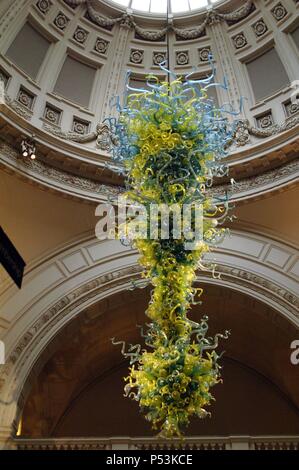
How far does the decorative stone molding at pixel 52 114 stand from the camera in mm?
11477

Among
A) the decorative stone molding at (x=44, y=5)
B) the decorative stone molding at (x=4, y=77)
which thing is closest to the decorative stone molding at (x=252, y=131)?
the decorative stone molding at (x=4, y=77)

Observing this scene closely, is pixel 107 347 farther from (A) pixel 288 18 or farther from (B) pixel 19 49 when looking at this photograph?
(A) pixel 288 18

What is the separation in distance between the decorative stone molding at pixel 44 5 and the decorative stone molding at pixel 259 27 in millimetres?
4970

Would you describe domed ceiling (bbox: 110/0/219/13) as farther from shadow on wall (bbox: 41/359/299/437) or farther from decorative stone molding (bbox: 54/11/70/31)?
shadow on wall (bbox: 41/359/299/437)

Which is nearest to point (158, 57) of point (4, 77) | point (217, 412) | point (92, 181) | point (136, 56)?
point (136, 56)

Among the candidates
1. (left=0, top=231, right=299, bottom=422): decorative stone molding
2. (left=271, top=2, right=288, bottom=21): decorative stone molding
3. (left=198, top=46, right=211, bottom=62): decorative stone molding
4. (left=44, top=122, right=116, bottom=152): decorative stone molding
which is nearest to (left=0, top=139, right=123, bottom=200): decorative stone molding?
(left=44, top=122, right=116, bottom=152): decorative stone molding

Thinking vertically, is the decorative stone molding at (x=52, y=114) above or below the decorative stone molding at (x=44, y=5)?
below

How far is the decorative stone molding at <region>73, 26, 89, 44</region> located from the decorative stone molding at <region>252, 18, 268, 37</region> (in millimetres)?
4180

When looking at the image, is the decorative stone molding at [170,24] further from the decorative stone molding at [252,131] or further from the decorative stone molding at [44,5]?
the decorative stone molding at [252,131]

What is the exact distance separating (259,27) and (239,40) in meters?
0.55

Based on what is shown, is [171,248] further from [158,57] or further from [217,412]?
[158,57]

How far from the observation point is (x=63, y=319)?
35.1 feet

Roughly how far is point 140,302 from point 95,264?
1.52 m

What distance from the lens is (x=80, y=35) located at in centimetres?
1260
